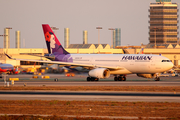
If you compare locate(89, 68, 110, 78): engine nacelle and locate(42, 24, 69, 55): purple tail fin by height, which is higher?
locate(42, 24, 69, 55): purple tail fin

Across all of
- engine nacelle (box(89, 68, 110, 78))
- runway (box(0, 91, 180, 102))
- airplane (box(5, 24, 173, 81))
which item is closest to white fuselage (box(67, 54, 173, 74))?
airplane (box(5, 24, 173, 81))

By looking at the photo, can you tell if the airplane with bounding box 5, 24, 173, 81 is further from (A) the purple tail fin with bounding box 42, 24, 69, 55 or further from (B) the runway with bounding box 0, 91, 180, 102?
(B) the runway with bounding box 0, 91, 180, 102

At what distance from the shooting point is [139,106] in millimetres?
22375

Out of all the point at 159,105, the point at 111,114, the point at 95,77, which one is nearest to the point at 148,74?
the point at 95,77

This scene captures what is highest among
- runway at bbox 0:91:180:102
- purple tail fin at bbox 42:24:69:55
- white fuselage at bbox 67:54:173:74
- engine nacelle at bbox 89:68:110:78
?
purple tail fin at bbox 42:24:69:55

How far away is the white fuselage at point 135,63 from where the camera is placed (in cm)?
4988

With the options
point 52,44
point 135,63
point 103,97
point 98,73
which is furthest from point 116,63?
point 103,97

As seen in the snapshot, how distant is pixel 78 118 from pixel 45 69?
138 feet

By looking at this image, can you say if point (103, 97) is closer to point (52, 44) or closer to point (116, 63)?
point (116, 63)

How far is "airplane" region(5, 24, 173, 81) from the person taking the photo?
164ft

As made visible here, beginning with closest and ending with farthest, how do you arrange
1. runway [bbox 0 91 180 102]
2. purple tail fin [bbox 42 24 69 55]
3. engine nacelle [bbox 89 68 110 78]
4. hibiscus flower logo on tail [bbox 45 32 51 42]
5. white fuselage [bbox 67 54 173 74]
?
1. runway [bbox 0 91 180 102]
2. engine nacelle [bbox 89 68 110 78]
3. white fuselage [bbox 67 54 173 74]
4. purple tail fin [bbox 42 24 69 55]
5. hibiscus flower logo on tail [bbox 45 32 51 42]

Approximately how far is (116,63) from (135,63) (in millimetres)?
3378

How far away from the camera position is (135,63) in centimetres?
5050

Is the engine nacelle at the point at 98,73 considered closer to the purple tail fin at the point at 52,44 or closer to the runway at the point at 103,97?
the purple tail fin at the point at 52,44
